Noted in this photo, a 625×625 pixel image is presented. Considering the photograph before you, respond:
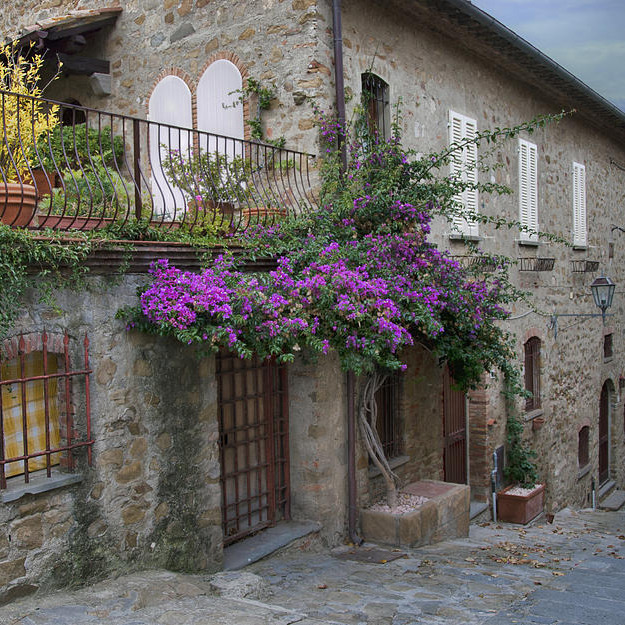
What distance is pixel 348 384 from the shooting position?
7.58m

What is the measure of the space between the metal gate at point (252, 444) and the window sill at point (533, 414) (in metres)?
5.65

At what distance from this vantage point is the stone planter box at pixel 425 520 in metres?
7.59

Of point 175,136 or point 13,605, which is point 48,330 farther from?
point 175,136

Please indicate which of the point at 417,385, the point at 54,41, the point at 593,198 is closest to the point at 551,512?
the point at 417,385

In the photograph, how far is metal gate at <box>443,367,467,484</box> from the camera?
10.3 meters

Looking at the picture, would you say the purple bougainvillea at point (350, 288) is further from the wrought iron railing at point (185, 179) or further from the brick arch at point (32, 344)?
the brick arch at point (32, 344)

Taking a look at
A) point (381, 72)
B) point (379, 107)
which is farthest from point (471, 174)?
point (381, 72)

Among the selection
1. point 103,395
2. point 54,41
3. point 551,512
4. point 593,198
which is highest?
point 54,41

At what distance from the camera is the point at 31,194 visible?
4914 millimetres

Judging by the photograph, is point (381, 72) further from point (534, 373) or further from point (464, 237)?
point (534, 373)

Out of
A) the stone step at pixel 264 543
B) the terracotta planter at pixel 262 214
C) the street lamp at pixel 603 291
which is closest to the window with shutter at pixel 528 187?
the street lamp at pixel 603 291

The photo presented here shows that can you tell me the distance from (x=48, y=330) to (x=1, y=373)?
1.36 ft

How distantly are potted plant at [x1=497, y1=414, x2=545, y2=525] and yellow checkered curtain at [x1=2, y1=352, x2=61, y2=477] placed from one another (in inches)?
301

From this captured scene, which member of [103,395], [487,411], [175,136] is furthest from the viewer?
[487,411]
